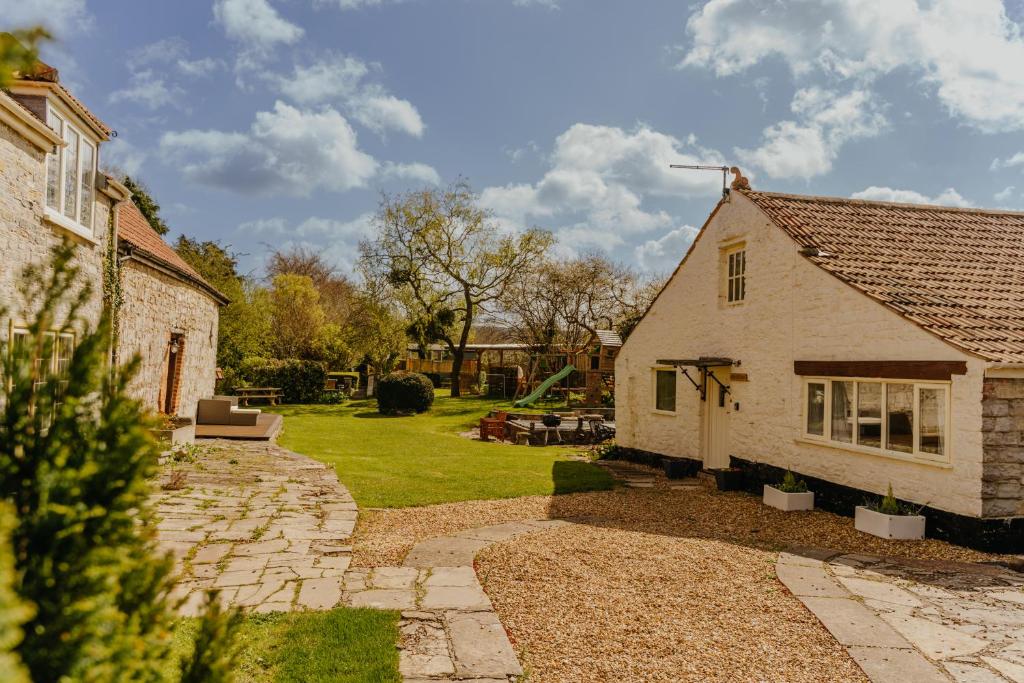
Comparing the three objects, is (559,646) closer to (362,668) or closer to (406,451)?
(362,668)

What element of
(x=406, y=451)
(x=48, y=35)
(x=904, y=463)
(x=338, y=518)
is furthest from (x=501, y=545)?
(x=406, y=451)

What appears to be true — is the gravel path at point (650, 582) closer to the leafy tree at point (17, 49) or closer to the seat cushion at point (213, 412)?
the leafy tree at point (17, 49)

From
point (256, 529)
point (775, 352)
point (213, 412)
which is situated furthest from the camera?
point (213, 412)

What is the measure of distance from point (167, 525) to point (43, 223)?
4.86 m

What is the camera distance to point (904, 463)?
9508 millimetres

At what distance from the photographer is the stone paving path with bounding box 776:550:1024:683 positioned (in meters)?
4.95

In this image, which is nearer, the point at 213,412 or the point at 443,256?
the point at 213,412

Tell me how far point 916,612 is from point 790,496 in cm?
490

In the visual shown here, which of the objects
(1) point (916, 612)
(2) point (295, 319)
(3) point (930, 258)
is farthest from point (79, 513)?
(2) point (295, 319)

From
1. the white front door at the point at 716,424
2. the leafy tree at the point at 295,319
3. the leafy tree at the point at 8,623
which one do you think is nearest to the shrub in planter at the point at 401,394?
the leafy tree at the point at 295,319

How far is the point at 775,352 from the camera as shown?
12.3 metres

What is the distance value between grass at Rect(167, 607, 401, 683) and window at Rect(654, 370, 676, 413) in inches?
442

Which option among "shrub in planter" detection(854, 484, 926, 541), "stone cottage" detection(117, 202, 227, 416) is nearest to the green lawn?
"stone cottage" detection(117, 202, 227, 416)

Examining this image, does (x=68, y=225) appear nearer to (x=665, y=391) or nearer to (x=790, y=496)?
(x=790, y=496)
